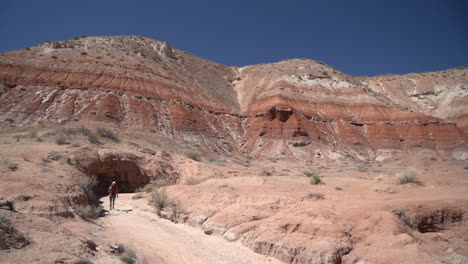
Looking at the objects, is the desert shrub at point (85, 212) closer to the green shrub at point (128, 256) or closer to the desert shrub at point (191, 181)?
the green shrub at point (128, 256)

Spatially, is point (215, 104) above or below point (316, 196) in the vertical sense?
above

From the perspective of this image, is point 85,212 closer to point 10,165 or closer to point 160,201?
point 160,201

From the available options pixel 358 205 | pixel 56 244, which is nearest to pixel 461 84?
pixel 358 205

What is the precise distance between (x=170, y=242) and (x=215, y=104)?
3568 cm

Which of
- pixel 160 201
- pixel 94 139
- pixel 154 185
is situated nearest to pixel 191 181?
pixel 154 185

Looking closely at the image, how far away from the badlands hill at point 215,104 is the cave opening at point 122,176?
42.8 feet

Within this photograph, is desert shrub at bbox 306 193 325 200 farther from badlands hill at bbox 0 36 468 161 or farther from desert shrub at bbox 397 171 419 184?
badlands hill at bbox 0 36 468 161

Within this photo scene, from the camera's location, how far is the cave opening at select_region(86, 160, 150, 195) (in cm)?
1764

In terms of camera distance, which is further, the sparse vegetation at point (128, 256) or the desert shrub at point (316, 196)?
the desert shrub at point (316, 196)

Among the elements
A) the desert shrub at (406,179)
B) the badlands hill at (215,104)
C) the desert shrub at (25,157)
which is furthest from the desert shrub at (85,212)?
the badlands hill at (215,104)

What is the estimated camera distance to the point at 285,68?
54.9 meters

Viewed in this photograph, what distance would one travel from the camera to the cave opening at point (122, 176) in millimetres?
17639

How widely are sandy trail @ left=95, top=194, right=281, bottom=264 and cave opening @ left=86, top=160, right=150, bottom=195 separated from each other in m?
5.99

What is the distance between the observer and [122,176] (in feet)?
61.2
